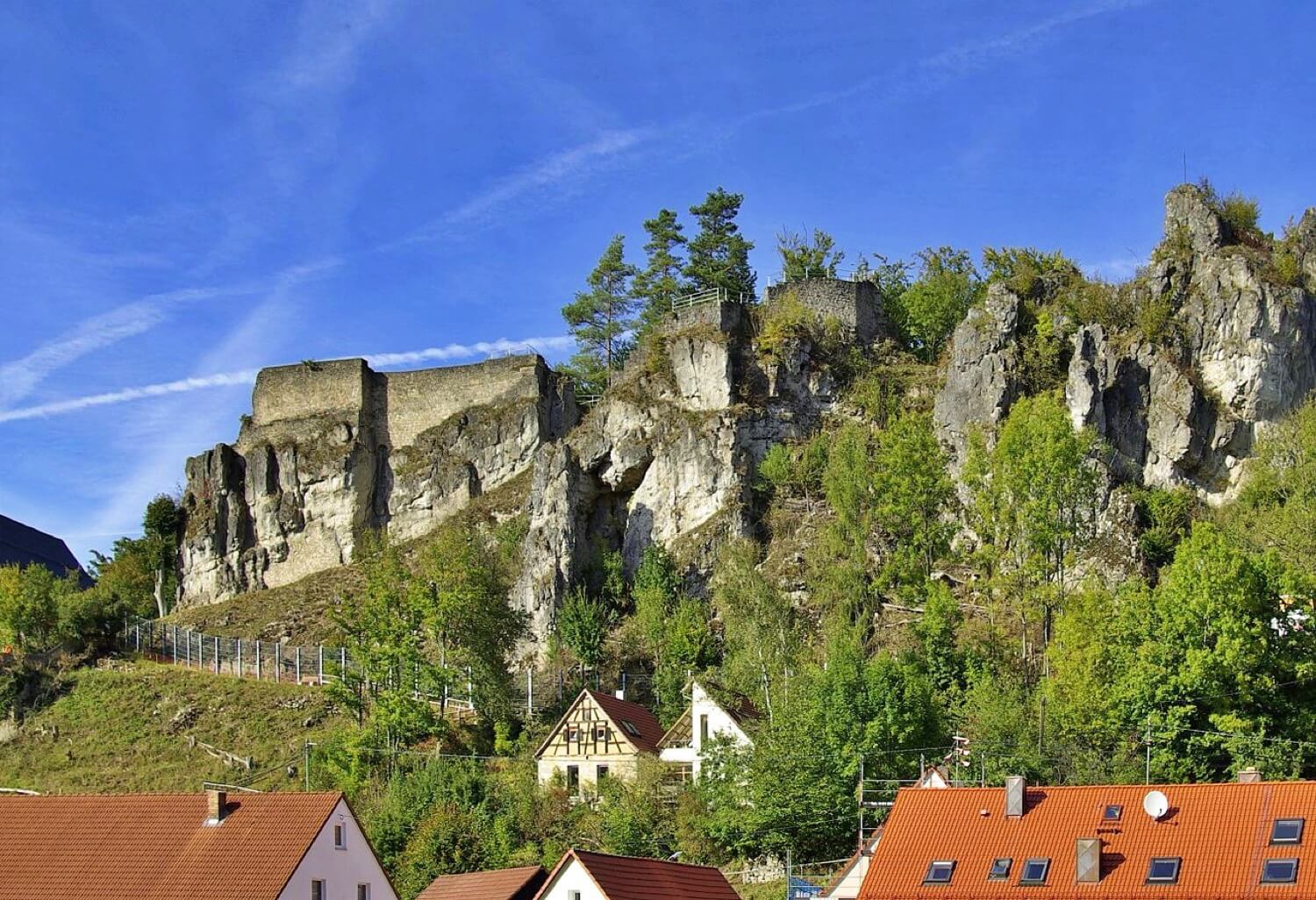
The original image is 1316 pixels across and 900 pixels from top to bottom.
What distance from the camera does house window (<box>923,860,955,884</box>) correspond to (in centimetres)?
3578

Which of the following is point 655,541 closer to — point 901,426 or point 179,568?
point 901,426

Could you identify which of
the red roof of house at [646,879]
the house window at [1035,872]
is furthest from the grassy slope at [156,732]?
the house window at [1035,872]

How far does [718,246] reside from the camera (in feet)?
258

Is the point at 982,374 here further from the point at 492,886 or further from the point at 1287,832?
the point at 1287,832

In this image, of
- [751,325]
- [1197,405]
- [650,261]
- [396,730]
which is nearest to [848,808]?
[396,730]

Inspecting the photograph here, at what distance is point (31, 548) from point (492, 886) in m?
78.8

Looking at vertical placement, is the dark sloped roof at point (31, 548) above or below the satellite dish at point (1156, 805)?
above

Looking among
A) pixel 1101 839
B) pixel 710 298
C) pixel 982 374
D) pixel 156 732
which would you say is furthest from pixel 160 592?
pixel 1101 839

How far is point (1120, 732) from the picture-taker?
4709 centimetres

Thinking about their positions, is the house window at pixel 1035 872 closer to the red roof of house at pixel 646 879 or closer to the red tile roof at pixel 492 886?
the red roof of house at pixel 646 879

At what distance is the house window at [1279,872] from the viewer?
32781 millimetres

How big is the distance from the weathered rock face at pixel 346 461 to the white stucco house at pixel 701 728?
2097 centimetres

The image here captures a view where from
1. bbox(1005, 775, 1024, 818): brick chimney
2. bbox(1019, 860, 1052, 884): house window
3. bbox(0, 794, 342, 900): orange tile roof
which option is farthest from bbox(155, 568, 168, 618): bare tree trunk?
bbox(1019, 860, 1052, 884): house window

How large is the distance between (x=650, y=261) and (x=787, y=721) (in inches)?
1349
